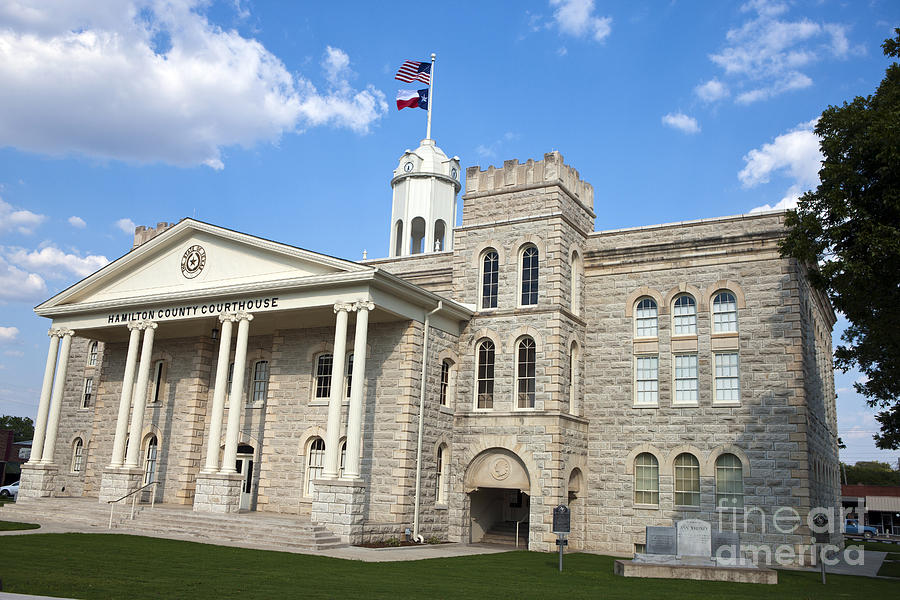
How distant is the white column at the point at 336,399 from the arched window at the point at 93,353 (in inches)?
703

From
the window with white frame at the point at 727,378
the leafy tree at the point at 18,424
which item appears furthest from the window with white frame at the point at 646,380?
the leafy tree at the point at 18,424

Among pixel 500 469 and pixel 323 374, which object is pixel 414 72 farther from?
pixel 500 469

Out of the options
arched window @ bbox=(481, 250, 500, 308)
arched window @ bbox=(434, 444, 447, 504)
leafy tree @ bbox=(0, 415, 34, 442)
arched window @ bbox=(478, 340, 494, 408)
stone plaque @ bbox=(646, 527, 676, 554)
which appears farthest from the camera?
leafy tree @ bbox=(0, 415, 34, 442)

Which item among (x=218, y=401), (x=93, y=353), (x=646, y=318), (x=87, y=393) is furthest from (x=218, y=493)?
(x=93, y=353)

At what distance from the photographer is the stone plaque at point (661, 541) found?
59.4 feet

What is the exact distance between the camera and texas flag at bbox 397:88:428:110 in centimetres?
3109

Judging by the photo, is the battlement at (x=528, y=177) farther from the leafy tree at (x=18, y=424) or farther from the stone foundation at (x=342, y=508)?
the leafy tree at (x=18, y=424)

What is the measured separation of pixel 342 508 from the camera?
20.8 meters

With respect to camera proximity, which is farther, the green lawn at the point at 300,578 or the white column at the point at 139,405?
the white column at the point at 139,405

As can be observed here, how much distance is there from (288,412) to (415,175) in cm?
1416

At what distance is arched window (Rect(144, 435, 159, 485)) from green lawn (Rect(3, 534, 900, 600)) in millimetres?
10047

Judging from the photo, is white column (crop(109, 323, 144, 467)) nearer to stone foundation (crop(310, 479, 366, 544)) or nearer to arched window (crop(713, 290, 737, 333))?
stone foundation (crop(310, 479, 366, 544))

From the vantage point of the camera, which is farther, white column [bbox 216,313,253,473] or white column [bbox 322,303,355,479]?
white column [bbox 216,313,253,473]

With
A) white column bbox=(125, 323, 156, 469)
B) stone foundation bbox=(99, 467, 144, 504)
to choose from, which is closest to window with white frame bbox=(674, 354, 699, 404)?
white column bbox=(125, 323, 156, 469)
